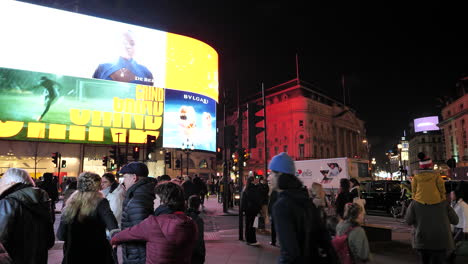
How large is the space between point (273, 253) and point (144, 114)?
37.8 metres

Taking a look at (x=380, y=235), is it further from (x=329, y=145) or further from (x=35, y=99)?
(x=329, y=145)

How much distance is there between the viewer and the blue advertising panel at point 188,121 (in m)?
45.2

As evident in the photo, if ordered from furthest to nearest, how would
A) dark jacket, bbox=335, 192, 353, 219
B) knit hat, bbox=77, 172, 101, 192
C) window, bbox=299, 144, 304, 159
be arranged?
1. window, bbox=299, 144, 304, 159
2. dark jacket, bbox=335, 192, 353, 219
3. knit hat, bbox=77, 172, 101, 192

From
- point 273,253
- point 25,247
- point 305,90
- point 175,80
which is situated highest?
point 305,90

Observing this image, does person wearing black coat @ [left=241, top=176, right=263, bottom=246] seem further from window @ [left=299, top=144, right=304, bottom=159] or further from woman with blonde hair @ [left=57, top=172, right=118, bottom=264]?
window @ [left=299, top=144, right=304, bottom=159]

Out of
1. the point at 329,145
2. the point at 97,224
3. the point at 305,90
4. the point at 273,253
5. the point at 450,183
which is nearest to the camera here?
the point at 97,224

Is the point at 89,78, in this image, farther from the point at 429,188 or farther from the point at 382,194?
the point at 429,188

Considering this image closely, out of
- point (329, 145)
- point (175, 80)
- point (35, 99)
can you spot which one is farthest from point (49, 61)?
point (329, 145)

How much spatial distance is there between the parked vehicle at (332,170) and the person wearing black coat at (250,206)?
1430 cm

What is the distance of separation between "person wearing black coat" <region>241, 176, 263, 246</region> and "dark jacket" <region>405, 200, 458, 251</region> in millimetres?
5400

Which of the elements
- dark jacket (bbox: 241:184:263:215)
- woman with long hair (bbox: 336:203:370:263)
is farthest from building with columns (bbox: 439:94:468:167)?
woman with long hair (bbox: 336:203:370:263)

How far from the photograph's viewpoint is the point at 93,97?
41.1 meters

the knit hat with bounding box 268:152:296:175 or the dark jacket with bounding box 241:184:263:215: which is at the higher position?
the knit hat with bounding box 268:152:296:175

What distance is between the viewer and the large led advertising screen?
37.9 meters
